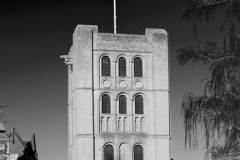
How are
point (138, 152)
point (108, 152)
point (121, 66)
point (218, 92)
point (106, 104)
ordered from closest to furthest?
1. point (218, 92)
2. point (108, 152)
3. point (138, 152)
4. point (106, 104)
5. point (121, 66)

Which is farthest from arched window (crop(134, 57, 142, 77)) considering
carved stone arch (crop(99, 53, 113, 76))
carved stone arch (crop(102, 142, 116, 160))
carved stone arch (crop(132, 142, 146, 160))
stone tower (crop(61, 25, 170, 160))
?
carved stone arch (crop(102, 142, 116, 160))

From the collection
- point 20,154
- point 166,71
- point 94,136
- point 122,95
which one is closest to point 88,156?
point 94,136

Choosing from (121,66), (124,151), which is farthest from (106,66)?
(124,151)

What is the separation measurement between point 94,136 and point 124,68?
5.79 meters

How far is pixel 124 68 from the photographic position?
46.1 metres

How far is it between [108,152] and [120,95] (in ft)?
14.7

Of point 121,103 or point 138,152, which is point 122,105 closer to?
point 121,103

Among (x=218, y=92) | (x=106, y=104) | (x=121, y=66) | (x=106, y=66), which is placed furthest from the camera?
(x=121, y=66)

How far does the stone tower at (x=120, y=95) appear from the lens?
1758 inches

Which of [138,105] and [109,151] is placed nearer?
[109,151]

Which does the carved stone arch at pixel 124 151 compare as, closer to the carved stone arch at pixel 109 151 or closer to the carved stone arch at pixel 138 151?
the carved stone arch at pixel 138 151

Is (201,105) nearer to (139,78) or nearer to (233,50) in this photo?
(233,50)

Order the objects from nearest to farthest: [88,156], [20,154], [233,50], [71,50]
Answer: [233,50] < [88,156] < [71,50] < [20,154]

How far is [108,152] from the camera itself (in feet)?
147
